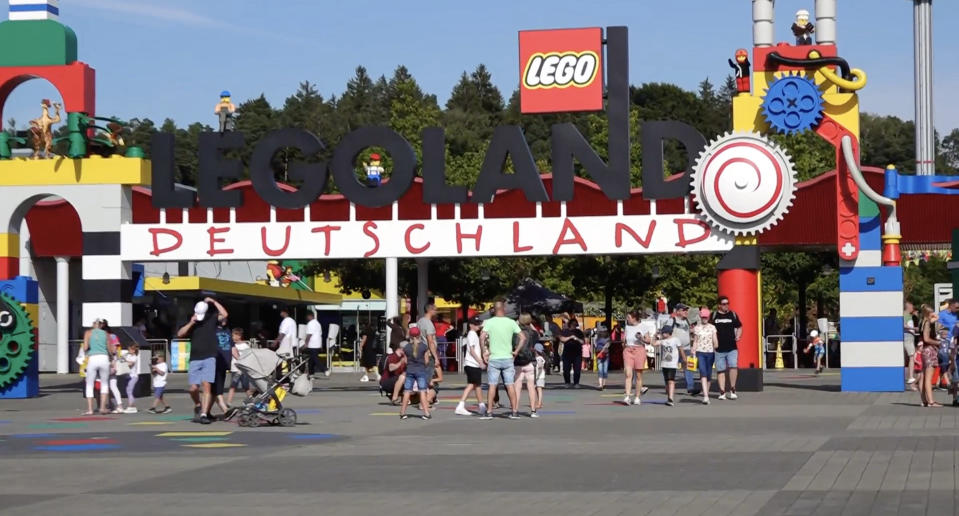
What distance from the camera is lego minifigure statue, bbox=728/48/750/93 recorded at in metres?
27.8

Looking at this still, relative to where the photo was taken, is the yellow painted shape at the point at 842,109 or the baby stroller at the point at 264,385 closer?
the baby stroller at the point at 264,385

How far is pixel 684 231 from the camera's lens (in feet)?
91.7

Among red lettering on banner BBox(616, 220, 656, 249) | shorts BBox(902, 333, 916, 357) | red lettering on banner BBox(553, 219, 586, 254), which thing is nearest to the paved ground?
red lettering on banner BBox(616, 220, 656, 249)

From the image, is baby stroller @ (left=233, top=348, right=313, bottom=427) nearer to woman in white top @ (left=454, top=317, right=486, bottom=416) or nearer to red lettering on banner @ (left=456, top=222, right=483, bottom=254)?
woman in white top @ (left=454, top=317, right=486, bottom=416)

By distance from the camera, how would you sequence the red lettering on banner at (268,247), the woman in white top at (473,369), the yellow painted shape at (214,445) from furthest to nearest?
the red lettering on banner at (268,247), the woman in white top at (473,369), the yellow painted shape at (214,445)

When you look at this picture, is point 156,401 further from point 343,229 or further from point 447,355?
point 447,355

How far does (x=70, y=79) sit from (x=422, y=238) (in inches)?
309

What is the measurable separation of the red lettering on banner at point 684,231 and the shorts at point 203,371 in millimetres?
10414

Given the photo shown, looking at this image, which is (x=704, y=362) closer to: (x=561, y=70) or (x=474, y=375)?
(x=474, y=375)

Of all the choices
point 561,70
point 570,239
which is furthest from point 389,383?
point 561,70

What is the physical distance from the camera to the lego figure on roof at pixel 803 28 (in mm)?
28719

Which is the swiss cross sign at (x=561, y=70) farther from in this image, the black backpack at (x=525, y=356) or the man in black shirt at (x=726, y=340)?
the black backpack at (x=525, y=356)

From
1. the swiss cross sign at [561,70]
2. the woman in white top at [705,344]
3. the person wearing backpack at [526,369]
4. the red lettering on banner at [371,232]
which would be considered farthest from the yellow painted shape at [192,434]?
the swiss cross sign at [561,70]

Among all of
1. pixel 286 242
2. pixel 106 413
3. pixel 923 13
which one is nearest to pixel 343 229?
pixel 286 242
